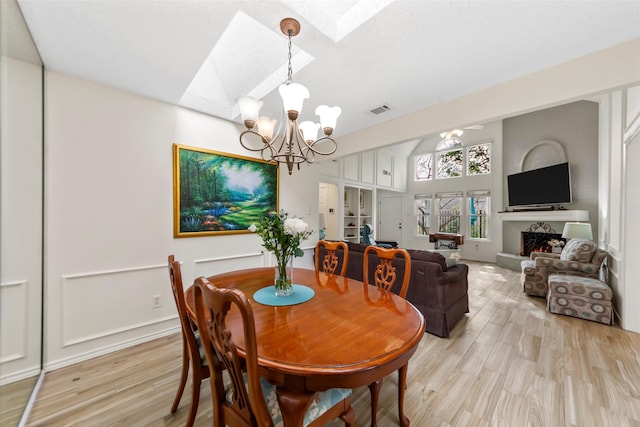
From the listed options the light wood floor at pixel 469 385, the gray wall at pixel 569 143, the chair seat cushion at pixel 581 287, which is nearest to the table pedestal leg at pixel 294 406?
the light wood floor at pixel 469 385

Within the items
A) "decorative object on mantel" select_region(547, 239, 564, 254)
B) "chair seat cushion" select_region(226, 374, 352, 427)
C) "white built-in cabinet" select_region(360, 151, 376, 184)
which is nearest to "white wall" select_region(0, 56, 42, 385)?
"chair seat cushion" select_region(226, 374, 352, 427)

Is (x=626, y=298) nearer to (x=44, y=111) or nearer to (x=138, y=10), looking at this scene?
(x=138, y=10)

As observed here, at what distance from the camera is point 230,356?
0.87 metres

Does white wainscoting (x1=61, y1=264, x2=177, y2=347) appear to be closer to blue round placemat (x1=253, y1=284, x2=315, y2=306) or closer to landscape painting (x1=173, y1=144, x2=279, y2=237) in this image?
landscape painting (x1=173, y1=144, x2=279, y2=237)

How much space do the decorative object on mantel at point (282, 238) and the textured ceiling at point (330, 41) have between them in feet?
4.19

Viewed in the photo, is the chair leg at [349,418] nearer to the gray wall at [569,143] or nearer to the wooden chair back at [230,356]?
the wooden chair back at [230,356]

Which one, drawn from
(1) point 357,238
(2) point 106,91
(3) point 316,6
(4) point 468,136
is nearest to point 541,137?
(4) point 468,136

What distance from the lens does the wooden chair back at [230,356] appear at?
75 cm

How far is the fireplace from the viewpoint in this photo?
17.2 ft

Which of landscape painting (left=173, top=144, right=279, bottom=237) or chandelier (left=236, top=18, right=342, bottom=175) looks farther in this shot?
landscape painting (left=173, top=144, right=279, bottom=237)

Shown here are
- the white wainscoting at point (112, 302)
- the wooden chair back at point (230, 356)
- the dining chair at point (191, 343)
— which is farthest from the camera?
the white wainscoting at point (112, 302)

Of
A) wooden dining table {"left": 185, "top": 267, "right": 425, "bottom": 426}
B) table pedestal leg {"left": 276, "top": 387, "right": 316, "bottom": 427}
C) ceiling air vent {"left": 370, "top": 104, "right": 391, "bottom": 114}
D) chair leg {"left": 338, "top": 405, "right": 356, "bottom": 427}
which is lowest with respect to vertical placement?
chair leg {"left": 338, "top": 405, "right": 356, "bottom": 427}

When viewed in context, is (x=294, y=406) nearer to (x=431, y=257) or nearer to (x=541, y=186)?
(x=431, y=257)

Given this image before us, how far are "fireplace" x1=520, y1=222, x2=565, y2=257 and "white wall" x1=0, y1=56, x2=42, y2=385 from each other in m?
7.93
